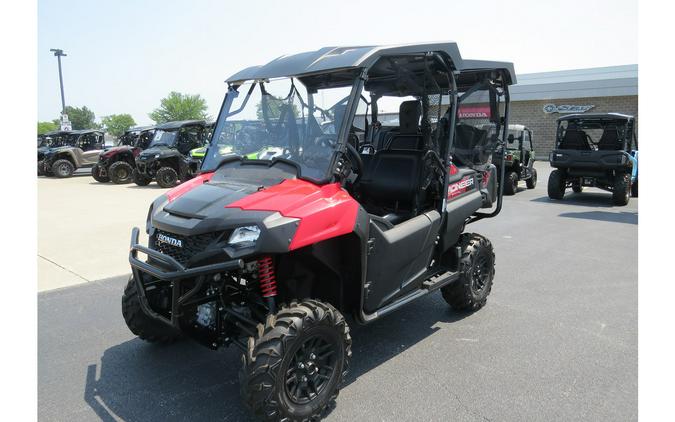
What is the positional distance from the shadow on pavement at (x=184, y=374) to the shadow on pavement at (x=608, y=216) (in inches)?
269

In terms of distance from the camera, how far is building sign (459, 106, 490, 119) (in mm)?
4492

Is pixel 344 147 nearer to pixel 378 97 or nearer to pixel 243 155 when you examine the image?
pixel 243 155

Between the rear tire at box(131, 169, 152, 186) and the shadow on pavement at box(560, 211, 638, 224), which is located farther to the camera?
the rear tire at box(131, 169, 152, 186)

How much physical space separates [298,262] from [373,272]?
538mm

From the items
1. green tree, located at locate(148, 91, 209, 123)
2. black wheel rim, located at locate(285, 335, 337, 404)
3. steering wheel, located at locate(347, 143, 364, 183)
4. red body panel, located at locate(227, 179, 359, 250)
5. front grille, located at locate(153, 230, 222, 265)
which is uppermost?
green tree, located at locate(148, 91, 209, 123)

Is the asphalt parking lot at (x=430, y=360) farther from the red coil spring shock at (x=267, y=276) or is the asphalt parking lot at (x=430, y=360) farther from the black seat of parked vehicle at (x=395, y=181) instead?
the black seat of parked vehicle at (x=395, y=181)

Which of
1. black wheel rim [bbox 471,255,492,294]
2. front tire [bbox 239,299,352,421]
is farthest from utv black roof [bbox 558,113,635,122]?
front tire [bbox 239,299,352,421]

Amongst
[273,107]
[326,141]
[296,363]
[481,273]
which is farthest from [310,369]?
[481,273]

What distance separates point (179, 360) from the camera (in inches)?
145

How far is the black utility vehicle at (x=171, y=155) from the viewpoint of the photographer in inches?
601

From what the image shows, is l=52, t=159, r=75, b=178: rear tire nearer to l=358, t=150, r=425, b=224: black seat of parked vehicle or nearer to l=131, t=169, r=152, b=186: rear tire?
l=131, t=169, r=152, b=186: rear tire

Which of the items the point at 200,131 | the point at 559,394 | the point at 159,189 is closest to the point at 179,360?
the point at 559,394

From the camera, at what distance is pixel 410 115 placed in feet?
14.6

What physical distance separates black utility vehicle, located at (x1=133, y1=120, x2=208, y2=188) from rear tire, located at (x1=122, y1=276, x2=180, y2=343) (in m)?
11.5
